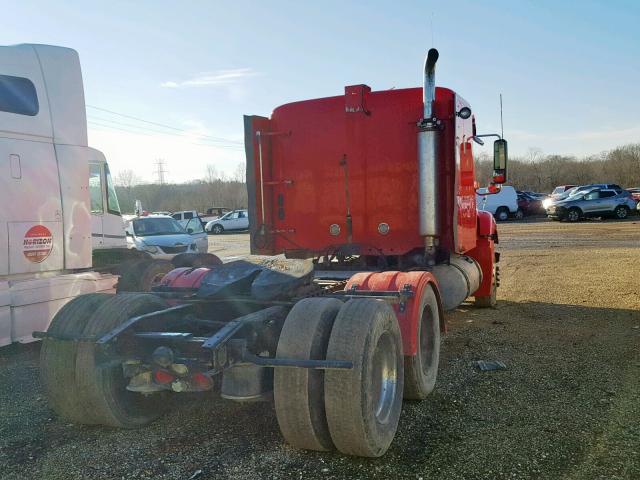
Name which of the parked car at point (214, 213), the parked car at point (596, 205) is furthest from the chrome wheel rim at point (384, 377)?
the parked car at point (214, 213)

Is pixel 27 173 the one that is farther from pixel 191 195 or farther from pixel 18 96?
pixel 191 195

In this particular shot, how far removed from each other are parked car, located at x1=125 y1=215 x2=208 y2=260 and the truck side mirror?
8.57 m

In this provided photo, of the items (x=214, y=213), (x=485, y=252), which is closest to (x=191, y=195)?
(x=214, y=213)

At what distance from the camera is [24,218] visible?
6621mm

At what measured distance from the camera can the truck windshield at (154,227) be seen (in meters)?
15.2

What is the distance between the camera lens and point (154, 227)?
50.4 ft

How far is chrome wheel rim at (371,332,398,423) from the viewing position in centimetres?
385

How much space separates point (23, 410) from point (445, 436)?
3579 millimetres

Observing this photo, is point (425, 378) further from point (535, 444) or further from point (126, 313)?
point (126, 313)

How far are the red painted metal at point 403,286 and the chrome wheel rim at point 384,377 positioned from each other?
36cm

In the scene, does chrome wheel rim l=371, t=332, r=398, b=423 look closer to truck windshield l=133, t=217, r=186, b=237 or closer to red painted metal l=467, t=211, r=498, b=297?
red painted metal l=467, t=211, r=498, b=297

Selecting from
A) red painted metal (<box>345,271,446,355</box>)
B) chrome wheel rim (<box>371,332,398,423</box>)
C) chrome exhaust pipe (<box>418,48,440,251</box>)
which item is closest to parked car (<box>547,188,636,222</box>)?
chrome exhaust pipe (<box>418,48,440,251</box>)

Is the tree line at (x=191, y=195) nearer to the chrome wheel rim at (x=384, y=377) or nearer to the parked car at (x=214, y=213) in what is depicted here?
the parked car at (x=214, y=213)

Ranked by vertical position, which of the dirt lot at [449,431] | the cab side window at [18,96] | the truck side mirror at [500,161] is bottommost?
the dirt lot at [449,431]
